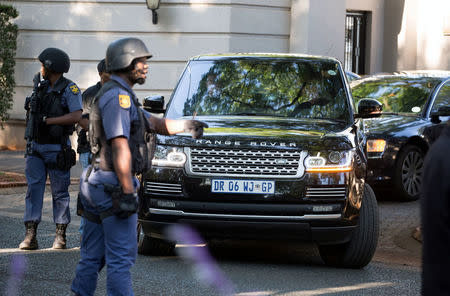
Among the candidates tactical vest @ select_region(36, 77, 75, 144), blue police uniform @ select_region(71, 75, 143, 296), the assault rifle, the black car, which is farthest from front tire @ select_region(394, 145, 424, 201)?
blue police uniform @ select_region(71, 75, 143, 296)

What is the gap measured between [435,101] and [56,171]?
20.4 ft

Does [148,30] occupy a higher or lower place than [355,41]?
lower

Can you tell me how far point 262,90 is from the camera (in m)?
8.45

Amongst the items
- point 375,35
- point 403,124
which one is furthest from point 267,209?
point 375,35

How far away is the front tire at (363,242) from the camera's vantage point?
7.50m

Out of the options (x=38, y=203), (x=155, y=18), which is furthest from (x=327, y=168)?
(x=155, y=18)

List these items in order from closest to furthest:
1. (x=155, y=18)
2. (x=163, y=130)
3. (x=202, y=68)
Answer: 1. (x=163, y=130)
2. (x=202, y=68)
3. (x=155, y=18)

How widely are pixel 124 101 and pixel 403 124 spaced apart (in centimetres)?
779

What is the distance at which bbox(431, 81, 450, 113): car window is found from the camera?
41.2 feet

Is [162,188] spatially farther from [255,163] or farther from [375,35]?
[375,35]

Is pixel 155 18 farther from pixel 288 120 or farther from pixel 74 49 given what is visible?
pixel 288 120

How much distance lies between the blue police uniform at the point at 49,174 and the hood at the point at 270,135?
981 mm

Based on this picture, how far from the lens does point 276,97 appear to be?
27.5ft

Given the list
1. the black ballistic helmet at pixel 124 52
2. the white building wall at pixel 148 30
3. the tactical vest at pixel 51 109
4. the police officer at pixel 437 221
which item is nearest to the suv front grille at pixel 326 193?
the tactical vest at pixel 51 109
